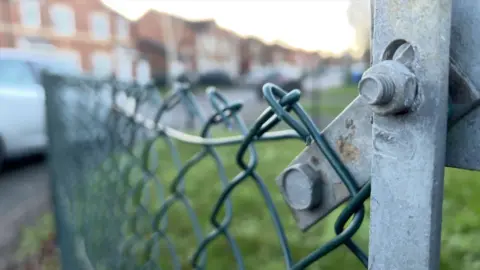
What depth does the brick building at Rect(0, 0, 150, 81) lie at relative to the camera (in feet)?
79.4

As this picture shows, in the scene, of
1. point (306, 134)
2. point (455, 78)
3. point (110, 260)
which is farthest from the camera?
point (110, 260)

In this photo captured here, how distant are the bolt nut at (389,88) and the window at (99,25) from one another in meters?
30.9

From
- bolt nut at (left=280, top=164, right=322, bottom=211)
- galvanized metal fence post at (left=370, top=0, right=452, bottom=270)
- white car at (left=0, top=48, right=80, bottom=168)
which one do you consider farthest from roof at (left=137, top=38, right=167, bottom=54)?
galvanized metal fence post at (left=370, top=0, right=452, bottom=270)

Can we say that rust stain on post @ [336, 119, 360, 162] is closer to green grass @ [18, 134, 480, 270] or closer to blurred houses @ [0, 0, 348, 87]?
green grass @ [18, 134, 480, 270]

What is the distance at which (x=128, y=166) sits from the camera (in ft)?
4.89

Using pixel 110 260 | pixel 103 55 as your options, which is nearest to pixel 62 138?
pixel 110 260

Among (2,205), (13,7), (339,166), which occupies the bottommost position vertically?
(2,205)

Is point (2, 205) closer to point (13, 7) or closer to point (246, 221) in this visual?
point (246, 221)

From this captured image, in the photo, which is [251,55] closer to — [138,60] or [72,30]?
[72,30]

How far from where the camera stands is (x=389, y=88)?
353 millimetres

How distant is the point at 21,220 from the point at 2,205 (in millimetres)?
537

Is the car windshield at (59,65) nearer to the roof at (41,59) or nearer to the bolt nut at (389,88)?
the roof at (41,59)

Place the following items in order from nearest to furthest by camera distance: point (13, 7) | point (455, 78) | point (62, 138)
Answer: point (455, 78) → point (62, 138) → point (13, 7)

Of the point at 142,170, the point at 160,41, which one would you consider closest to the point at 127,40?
the point at 160,41
